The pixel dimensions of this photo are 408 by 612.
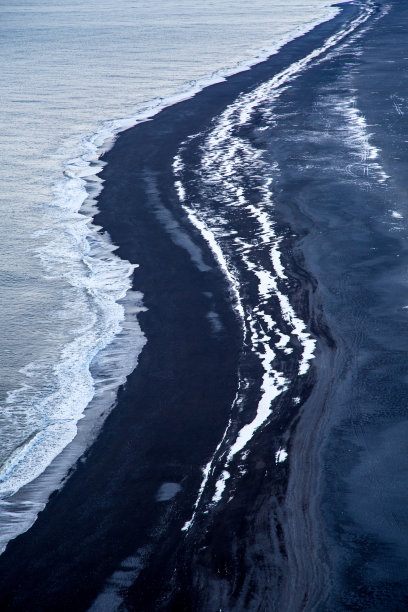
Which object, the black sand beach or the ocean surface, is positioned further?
the ocean surface

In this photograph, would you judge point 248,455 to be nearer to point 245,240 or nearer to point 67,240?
point 245,240

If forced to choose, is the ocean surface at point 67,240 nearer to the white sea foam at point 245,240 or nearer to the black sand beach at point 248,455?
the white sea foam at point 245,240

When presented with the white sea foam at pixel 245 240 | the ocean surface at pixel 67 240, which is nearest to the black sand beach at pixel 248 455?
the white sea foam at pixel 245 240

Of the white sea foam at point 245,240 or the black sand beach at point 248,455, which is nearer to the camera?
the black sand beach at point 248,455

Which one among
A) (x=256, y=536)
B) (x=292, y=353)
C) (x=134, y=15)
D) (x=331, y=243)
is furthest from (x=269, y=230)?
(x=134, y=15)

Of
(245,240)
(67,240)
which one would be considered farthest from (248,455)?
(67,240)

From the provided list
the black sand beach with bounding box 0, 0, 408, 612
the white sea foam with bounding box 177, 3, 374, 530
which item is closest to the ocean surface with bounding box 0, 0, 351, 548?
the white sea foam with bounding box 177, 3, 374, 530

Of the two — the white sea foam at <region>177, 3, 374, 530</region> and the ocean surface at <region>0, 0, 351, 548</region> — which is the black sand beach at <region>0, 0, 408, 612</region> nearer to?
the white sea foam at <region>177, 3, 374, 530</region>
